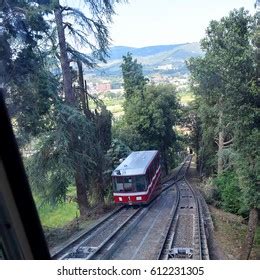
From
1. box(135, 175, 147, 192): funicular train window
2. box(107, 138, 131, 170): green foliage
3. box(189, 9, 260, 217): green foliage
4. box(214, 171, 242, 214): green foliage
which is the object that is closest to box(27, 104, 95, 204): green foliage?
box(107, 138, 131, 170): green foliage

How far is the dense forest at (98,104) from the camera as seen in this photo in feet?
12.9

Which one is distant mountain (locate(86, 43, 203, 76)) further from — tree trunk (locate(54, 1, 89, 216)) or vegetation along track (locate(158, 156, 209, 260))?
vegetation along track (locate(158, 156, 209, 260))

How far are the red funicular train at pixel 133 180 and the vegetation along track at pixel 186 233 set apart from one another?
21.9 inches

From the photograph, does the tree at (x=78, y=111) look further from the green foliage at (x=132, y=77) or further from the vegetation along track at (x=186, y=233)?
the vegetation along track at (x=186, y=233)

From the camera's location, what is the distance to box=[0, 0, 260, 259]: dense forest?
3939 mm

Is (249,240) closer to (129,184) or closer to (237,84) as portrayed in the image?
(237,84)

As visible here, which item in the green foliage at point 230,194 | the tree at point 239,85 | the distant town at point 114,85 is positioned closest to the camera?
the tree at point 239,85

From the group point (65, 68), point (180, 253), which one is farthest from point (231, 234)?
point (65, 68)

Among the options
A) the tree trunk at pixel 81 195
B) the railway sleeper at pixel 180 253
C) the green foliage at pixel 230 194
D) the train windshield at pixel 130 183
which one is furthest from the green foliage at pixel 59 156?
the green foliage at pixel 230 194

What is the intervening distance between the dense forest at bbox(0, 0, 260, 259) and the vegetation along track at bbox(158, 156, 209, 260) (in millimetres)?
498

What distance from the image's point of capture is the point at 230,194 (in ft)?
19.0

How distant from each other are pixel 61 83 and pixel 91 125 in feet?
2.07

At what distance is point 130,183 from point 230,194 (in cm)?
153
